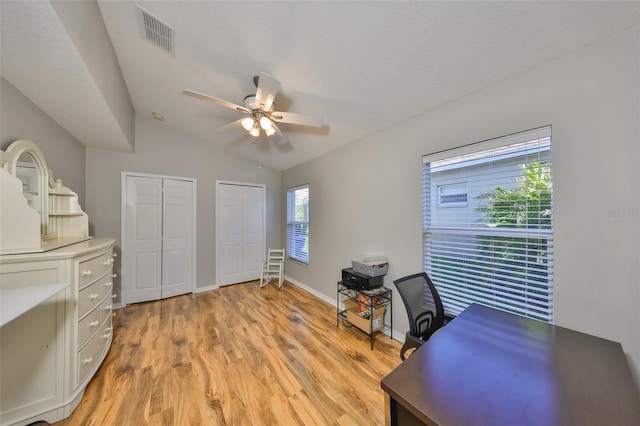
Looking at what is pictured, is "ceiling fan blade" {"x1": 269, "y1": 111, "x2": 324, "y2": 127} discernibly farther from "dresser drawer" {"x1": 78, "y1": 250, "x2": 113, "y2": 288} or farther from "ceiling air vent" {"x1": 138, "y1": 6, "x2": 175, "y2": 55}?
"dresser drawer" {"x1": 78, "y1": 250, "x2": 113, "y2": 288}

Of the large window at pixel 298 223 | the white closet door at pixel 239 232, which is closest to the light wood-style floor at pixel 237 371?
the white closet door at pixel 239 232

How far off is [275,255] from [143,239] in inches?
89.4

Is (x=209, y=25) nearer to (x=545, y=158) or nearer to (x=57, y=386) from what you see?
(x=545, y=158)

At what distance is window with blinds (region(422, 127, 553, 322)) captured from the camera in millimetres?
1536

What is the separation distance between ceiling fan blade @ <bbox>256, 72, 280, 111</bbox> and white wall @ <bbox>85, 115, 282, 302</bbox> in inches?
100

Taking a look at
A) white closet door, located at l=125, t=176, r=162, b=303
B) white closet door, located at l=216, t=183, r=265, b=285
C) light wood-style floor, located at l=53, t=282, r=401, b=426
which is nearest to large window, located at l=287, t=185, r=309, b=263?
white closet door, located at l=216, t=183, r=265, b=285

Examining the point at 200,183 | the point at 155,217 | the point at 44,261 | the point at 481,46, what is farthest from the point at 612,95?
the point at 155,217

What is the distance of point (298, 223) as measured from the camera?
4371 millimetres

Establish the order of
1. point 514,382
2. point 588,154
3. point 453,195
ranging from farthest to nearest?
point 453,195
point 588,154
point 514,382

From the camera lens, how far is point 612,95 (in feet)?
4.17

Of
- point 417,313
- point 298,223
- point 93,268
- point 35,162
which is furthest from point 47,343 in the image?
point 298,223

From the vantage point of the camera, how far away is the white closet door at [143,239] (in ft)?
11.2

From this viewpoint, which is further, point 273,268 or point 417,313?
point 273,268

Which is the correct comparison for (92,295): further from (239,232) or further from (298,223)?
(298,223)
